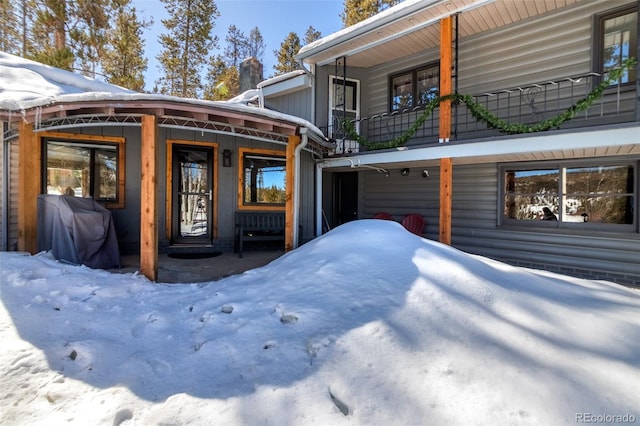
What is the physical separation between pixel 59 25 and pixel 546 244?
1571 cm

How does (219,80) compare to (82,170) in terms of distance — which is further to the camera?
(219,80)

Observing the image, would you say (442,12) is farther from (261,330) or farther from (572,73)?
(261,330)

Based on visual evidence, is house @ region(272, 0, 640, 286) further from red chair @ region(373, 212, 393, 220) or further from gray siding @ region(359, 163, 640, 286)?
red chair @ region(373, 212, 393, 220)

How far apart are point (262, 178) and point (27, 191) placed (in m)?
4.11

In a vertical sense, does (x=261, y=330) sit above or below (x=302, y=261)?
below

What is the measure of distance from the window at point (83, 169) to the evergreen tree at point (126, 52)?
9.23 m

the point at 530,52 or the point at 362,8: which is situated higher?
the point at 362,8

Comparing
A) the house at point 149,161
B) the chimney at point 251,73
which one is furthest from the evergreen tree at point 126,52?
the house at point 149,161

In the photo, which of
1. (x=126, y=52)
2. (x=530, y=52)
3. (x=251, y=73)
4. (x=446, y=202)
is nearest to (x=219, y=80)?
(x=126, y=52)

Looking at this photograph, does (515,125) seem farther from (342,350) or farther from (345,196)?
(345,196)

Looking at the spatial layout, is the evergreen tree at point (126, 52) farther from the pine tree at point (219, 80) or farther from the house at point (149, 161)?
the house at point (149, 161)

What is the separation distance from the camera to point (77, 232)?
15.6 ft

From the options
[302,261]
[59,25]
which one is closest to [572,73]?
[302,261]

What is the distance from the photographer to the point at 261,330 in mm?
2441
